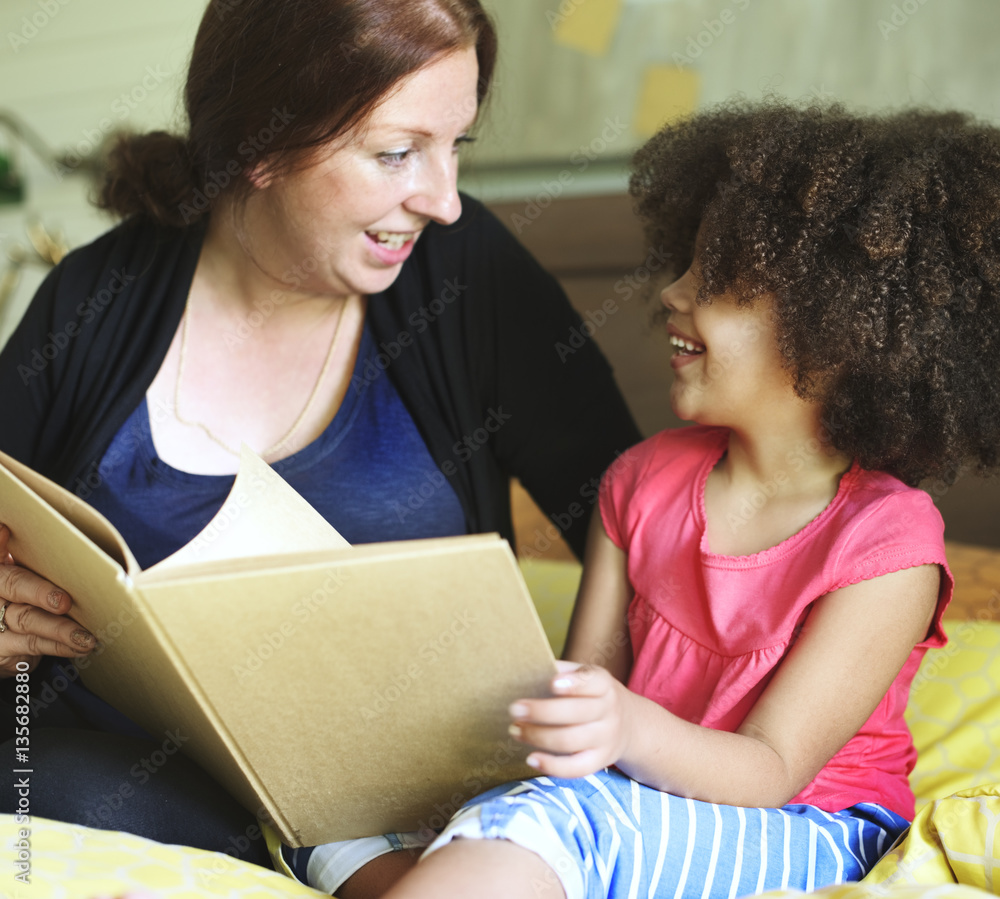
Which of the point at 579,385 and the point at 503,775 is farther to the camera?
the point at 579,385

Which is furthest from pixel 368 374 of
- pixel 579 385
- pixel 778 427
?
pixel 778 427

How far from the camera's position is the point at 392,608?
0.63 meters

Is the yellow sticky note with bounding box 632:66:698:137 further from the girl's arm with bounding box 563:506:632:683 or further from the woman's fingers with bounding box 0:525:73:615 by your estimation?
the woman's fingers with bounding box 0:525:73:615

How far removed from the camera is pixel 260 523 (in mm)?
801

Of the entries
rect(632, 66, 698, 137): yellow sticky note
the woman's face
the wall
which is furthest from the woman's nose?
the wall

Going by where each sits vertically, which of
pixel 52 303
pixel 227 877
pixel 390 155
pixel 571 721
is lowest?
pixel 227 877

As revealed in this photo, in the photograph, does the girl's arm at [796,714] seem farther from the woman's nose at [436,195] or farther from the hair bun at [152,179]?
the hair bun at [152,179]

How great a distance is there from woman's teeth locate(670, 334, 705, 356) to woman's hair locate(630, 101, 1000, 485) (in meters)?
0.06

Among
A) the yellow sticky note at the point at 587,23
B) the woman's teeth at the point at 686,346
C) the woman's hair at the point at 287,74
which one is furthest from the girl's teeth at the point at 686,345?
the yellow sticky note at the point at 587,23

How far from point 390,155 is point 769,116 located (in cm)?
41

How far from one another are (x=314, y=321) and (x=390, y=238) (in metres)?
0.20

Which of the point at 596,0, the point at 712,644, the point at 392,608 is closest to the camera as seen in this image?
the point at 392,608

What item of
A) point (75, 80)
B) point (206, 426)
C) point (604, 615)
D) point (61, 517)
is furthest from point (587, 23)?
point (61, 517)

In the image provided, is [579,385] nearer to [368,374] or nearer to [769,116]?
[368,374]
